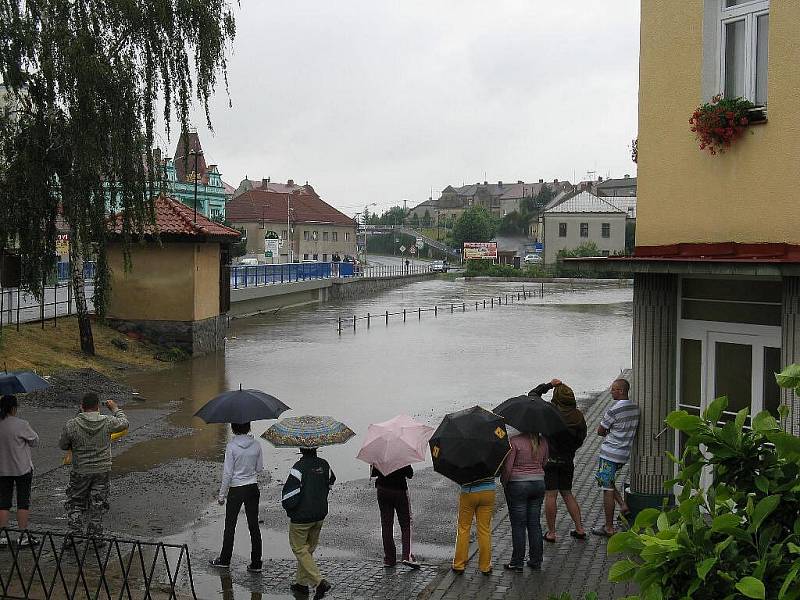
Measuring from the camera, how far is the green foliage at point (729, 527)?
2875mm

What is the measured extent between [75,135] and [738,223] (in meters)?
14.4

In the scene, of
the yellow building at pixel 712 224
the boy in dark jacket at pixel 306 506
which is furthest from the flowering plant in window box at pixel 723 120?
the boy in dark jacket at pixel 306 506

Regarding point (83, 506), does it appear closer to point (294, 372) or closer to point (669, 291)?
point (669, 291)

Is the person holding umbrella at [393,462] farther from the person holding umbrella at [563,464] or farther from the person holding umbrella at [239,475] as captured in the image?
the person holding umbrella at [563,464]

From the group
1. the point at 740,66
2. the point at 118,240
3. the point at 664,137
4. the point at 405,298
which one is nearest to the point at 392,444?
the point at 664,137

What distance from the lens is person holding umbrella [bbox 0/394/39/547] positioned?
8.95 m

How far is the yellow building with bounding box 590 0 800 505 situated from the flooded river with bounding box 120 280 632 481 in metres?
5.24

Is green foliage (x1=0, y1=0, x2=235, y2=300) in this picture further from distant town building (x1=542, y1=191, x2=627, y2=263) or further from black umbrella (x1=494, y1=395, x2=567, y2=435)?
distant town building (x1=542, y1=191, x2=627, y2=263)

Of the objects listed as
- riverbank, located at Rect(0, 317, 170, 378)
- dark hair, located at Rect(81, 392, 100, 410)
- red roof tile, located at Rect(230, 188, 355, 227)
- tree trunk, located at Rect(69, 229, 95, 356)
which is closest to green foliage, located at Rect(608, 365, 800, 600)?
dark hair, located at Rect(81, 392, 100, 410)

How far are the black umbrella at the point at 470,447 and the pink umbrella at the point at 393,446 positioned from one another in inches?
12.8

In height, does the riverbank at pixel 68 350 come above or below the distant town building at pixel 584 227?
below

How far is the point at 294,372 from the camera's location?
24.5 m

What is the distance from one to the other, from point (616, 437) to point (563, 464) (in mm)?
600

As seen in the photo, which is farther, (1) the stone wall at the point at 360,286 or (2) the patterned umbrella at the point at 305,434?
(1) the stone wall at the point at 360,286
